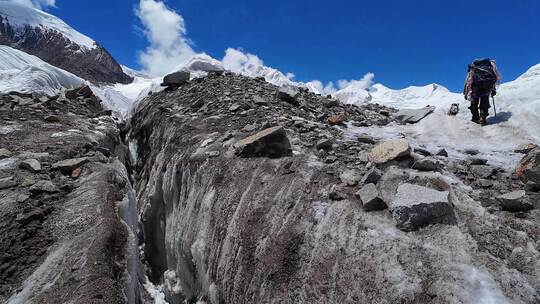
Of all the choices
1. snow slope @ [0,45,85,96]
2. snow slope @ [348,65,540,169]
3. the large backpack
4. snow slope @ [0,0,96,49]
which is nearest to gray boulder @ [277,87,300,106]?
snow slope @ [348,65,540,169]

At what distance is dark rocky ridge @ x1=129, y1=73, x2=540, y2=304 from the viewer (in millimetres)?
4180

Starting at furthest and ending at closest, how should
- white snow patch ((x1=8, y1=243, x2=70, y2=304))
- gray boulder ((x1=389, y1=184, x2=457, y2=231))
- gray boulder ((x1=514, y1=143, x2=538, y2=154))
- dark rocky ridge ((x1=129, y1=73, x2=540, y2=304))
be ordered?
gray boulder ((x1=514, y1=143, x2=538, y2=154))
white snow patch ((x1=8, y1=243, x2=70, y2=304))
gray boulder ((x1=389, y1=184, x2=457, y2=231))
dark rocky ridge ((x1=129, y1=73, x2=540, y2=304))

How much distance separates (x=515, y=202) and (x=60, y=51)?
477 feet

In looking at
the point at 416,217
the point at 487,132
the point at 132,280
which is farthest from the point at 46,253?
the point at 487,132

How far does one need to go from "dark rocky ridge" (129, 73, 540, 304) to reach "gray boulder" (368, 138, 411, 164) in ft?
Answer: 0.28

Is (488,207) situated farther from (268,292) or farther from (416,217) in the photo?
(268,292)

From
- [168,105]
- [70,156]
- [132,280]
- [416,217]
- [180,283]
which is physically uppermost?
[168,105]

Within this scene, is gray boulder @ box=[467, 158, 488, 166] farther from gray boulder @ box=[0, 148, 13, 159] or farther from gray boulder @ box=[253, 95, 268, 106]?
gray boulder @ box=[0, 148, 13, 159]

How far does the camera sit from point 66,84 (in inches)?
1318

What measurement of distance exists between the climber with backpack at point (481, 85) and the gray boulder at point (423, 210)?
14.4 feet

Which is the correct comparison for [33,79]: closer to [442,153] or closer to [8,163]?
→ [8,163]

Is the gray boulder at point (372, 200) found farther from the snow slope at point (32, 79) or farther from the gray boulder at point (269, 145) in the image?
the snow slope at point (32, 79)

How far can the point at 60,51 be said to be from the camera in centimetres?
12406

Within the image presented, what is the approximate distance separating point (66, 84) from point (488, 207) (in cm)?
3662
